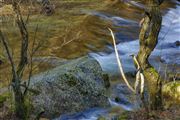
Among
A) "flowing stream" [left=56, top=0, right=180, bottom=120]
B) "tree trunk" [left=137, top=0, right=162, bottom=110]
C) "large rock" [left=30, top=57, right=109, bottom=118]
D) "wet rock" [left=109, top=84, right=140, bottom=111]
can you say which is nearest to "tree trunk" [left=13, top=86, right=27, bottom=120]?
"large rock" [left=30, top=57, right=109, bottom=118]

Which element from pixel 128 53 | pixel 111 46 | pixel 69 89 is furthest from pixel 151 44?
pixel 111 46

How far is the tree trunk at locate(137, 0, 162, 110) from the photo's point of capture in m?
9.61

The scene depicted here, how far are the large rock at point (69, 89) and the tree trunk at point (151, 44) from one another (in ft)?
7.48

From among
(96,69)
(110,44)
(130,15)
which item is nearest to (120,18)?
(130,15)

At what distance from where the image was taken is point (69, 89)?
462 inches

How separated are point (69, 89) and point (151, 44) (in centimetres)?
281

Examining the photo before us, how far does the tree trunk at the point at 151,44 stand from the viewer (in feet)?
31.5

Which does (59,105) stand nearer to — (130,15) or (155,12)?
(155,12)

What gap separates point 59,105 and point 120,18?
1422 centimetres

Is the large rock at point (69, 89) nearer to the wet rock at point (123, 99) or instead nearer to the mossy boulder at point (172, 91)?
the wet rock at point (123, 99)

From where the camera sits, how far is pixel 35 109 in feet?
35.2

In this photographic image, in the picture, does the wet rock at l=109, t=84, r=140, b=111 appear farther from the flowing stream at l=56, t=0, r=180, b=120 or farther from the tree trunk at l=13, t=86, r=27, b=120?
the tree trunk at l=13, t=86, r=27, b=120

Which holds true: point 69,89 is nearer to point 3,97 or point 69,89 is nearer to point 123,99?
point 3,97

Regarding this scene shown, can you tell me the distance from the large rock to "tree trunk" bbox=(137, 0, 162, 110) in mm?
2281
